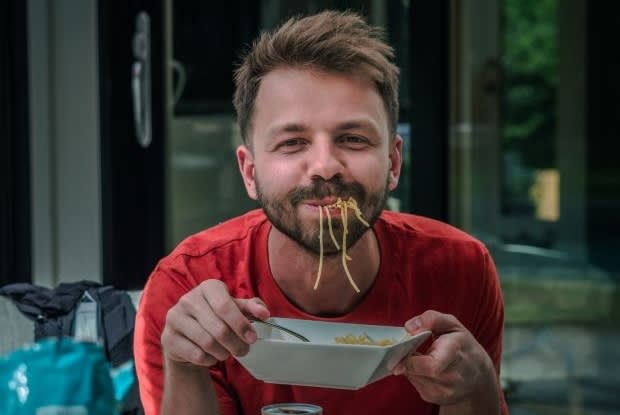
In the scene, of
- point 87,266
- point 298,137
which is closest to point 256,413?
point 298,137

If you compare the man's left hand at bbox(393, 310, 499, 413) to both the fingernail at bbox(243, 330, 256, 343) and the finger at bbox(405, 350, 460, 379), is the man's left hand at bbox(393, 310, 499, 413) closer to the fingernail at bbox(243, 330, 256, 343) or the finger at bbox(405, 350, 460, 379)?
the finger at bbox(405, 350, 460, 379)

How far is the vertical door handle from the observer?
3.31 meters

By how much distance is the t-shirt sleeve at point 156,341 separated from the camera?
1594 mm

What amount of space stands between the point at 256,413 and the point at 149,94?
1.91 m

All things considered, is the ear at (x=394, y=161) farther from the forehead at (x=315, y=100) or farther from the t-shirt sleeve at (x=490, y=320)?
the t-shirt sleeve at (x=490, y=320)

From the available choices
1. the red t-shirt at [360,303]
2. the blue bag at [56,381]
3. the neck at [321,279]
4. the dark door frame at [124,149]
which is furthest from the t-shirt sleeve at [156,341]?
the dark door frame at [124,149]

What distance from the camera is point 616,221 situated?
4.11m

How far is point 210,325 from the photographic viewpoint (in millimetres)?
1295

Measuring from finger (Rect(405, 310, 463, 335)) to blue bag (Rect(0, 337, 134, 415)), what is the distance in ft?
1.63

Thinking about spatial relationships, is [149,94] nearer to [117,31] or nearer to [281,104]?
[117,31]

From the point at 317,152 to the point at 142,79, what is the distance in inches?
75.0

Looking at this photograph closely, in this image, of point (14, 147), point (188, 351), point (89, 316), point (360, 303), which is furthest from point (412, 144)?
point (188, 351)

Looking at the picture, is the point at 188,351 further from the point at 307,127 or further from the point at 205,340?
the point at 307,127

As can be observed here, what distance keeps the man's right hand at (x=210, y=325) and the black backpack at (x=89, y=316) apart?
1.74ft
